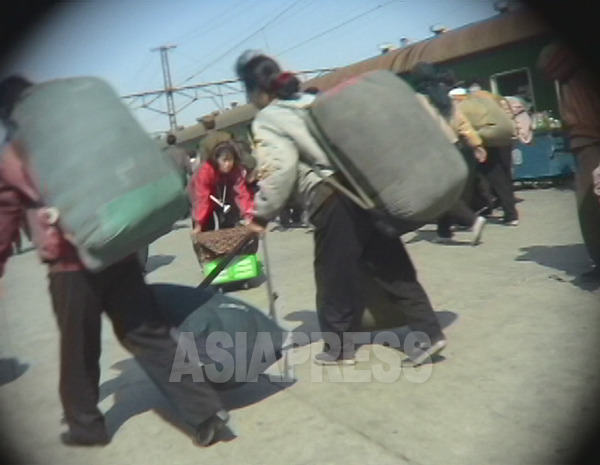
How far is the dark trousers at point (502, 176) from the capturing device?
7.49 metres

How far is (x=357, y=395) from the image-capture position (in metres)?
3.64

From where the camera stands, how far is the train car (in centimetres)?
984

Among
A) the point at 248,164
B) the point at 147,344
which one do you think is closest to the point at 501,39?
the point at 248,164

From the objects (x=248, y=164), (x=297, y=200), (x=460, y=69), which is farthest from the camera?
(x=460, y=69)

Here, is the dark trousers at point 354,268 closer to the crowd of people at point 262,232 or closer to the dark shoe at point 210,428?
the crowd of people at point 262,232

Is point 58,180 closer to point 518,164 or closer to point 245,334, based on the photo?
point 245,334

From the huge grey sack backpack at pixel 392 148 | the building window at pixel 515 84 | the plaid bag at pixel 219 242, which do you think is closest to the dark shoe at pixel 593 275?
the huge grey sack backpack at pixel 392 148

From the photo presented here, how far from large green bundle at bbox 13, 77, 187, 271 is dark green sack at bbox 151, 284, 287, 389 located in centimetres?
70

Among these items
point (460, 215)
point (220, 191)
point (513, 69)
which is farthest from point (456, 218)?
point (513, 69)

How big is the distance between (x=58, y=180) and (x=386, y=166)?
143cm

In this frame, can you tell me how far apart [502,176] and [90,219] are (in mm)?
5432

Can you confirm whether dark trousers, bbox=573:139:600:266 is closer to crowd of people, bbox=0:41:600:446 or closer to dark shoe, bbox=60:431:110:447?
crowd of people, bbox=0:41:600:446

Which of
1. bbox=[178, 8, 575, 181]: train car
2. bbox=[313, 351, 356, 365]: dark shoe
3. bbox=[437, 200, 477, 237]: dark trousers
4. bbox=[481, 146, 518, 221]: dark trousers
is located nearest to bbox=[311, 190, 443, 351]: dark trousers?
bbox=[313, 351, 356, 365]: dark shoe

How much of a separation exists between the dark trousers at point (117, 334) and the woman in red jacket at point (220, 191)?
3.06m
